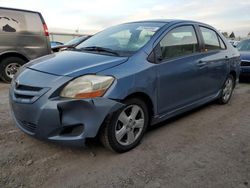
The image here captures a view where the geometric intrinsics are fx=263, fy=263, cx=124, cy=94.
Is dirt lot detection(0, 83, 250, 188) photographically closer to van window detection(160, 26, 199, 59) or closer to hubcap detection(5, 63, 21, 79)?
van window detection(160, 26, 199, 59)

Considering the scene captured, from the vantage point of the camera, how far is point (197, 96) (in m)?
4.15

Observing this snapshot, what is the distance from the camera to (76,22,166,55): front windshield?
11.0ft

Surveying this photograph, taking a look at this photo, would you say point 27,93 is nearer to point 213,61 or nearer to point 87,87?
point 87,87

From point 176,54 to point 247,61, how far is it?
4953 millimetres

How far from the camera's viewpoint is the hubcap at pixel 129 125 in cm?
295

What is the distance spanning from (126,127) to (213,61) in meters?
2.24

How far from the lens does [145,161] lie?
287 centimetres

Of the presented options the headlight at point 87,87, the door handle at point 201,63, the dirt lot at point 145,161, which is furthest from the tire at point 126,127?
the door handle at point 201,63

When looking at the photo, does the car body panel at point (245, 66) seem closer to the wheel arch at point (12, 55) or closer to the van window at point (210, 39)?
the van window at point (210, 39)

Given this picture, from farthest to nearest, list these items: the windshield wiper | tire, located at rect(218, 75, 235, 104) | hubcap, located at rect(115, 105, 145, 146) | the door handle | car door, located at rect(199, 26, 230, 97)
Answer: tire, located at rect(218, 75, 235, 104)
car door, located at rect(199, 26, 230, 97)
the door handle
the windshield wiper
hubcap, located at rect(115, 105, 145, 146)

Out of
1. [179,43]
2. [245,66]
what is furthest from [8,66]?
[245,66]

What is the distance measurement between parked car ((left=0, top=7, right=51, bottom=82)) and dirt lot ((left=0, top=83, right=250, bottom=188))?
3434mm

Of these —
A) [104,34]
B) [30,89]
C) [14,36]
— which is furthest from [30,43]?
[30,89]

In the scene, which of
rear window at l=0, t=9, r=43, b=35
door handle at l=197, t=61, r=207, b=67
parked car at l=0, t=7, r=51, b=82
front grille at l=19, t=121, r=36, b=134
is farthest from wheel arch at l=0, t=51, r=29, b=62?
door handle at l=197, t=61, r=207, b=67
